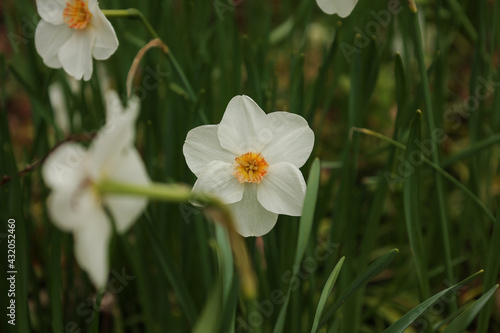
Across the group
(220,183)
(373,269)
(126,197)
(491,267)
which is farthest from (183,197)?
(491,267)

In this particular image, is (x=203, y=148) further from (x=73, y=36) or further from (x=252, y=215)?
(x=73, y=36)

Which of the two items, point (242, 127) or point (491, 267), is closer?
point (242, 127)

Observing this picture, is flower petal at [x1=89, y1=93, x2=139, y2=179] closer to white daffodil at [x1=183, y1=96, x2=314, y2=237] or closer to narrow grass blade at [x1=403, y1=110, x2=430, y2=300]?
white daffodil at [x1=183, y1=96, x2=314, y2=237]

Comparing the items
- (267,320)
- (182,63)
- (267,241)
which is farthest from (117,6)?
(267,320)

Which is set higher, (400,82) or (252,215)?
(400,82)

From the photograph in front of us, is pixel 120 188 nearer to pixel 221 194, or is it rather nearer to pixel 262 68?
pixel 221 194

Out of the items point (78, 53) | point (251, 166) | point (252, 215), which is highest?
point (78, 53)

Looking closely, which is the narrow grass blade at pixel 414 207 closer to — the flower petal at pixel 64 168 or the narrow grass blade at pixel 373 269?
the narrow grass blade at pixel 373 269
